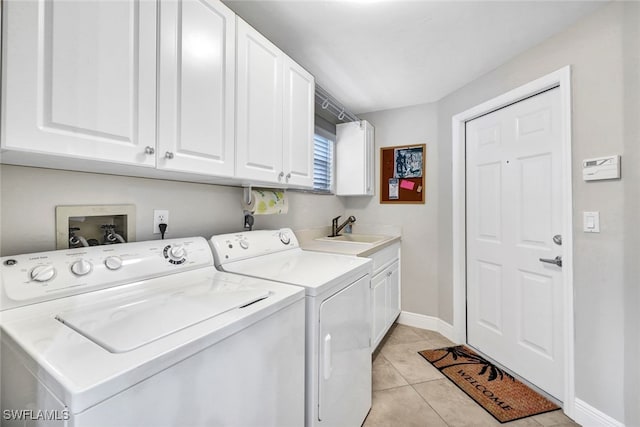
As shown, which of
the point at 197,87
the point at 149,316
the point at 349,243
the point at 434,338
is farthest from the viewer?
the point at 434,338

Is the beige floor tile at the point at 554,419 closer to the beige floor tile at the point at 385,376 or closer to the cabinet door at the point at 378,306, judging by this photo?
the beige floor tile at the point at 385,376

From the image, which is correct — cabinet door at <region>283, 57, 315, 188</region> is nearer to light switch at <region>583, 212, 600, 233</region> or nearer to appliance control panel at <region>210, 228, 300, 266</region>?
appliance control panel at <region>210, 228, 300, 266</region>

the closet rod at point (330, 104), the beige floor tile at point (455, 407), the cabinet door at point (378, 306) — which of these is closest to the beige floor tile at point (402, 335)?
the cabinet door at point (378, 306)

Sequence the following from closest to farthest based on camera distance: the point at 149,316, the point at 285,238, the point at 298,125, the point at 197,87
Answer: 1. the point at 149,316
2. the point at 197,87
3. the point at 298,125
4. the point at 285,238

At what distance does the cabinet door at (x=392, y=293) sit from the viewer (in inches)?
102

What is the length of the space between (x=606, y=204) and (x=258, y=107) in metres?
1.96

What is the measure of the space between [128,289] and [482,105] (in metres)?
2.66

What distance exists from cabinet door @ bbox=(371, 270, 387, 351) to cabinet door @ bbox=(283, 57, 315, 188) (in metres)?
1.04

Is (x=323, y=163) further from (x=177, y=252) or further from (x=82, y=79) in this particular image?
(x=82, y=79)

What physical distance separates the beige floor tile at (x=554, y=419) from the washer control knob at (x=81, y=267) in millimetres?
2473

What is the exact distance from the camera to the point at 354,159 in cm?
295

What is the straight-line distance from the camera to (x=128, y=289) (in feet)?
3.30

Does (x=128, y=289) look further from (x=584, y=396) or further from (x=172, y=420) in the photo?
(x=584, y=396)

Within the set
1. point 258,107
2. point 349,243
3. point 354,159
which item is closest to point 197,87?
point 258,107
